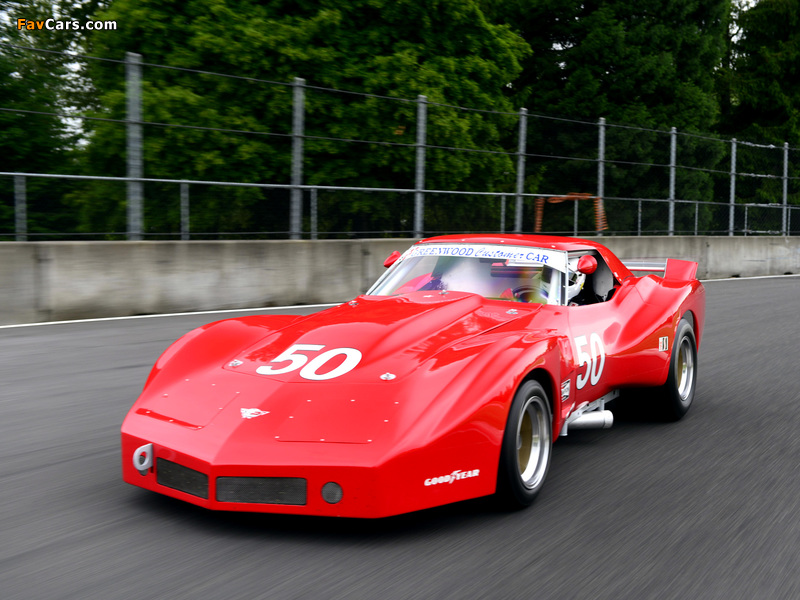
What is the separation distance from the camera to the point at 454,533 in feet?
12.6

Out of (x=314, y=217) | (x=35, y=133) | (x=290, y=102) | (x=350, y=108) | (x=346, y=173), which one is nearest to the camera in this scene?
(x=35, y=133)

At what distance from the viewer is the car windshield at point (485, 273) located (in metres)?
5.36

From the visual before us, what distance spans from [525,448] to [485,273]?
4.65 feet

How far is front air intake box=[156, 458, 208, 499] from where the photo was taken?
371cm

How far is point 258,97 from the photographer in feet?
44.5

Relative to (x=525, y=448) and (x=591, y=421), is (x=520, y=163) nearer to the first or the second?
(x=591, y=421)

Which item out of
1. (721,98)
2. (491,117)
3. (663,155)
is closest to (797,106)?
(721,98)

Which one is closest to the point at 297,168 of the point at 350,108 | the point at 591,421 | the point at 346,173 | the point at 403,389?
the point at 346,173

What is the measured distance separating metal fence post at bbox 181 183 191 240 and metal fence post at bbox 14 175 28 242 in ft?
6.92

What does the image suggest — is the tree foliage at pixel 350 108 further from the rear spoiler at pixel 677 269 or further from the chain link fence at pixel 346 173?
Result: the rear spoiler at pixel 677 269

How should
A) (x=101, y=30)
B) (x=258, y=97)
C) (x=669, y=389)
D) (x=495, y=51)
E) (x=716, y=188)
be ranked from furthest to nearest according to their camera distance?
(x=495, y=51)
(x=716, y=188)
(x=101, y=30)
(x=258, y=97)
(x=669, y=389)

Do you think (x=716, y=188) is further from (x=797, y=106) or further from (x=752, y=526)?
(x=797, y=106)

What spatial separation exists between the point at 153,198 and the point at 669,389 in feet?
24.8

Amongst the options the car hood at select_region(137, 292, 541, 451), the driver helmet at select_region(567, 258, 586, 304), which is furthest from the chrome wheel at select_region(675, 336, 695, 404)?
the car hood at select_region(137, 292, 541, 451)
